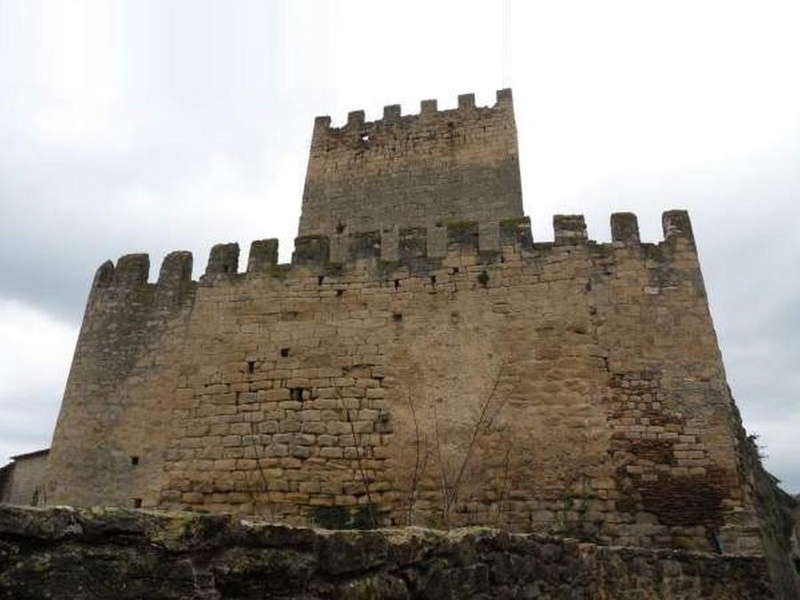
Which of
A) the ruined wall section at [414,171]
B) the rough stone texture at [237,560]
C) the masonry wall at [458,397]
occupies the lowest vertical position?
the rough stone texture at [237,560]

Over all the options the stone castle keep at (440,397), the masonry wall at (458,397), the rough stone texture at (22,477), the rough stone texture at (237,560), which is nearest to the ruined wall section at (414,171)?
the stone castle keep at (440,397)

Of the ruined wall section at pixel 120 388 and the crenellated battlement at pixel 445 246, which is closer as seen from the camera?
the crenellated battlement at pixel 445 246

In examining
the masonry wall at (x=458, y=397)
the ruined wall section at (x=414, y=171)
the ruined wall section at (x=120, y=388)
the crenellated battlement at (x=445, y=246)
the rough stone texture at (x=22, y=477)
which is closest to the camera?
the masonry wall at (x=458, y=397)

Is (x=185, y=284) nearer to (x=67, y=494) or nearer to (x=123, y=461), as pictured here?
(x=123, y=461)

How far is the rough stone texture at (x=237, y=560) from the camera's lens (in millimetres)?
2156

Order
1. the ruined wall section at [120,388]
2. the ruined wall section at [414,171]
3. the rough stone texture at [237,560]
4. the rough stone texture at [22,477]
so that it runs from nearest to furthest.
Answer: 1. the rough stone texture at [237,560]
2. the ruined wall section at [120,388]
3. the ruined wall section at [414,171]
4. the rough stone texture at [22,477]

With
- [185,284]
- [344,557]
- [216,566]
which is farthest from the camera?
[185,284]

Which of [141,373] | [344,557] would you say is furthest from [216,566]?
[141,373]

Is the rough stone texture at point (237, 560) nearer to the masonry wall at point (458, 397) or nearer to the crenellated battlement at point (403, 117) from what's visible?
the masonry wall at point (458, 397)

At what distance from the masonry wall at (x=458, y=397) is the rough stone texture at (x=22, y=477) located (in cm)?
717

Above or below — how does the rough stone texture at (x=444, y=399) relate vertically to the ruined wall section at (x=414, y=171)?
below

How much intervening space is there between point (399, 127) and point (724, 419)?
38.5 feet

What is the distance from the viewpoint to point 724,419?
8.23 m

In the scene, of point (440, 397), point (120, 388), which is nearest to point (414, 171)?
point (120, 388)
